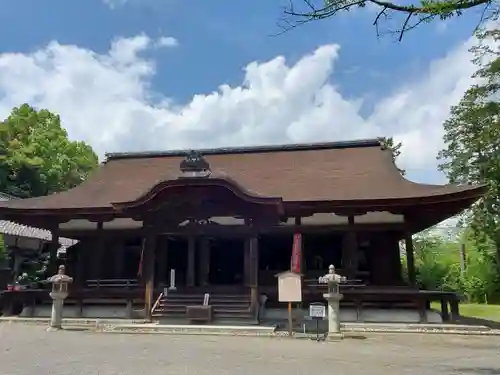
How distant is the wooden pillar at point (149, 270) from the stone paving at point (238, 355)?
7.35ft

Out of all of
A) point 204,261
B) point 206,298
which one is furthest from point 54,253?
point 206,298

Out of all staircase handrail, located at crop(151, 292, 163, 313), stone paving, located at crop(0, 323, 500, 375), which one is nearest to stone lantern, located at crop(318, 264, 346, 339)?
stone paving, located at crop(0, 323, 500, 375)

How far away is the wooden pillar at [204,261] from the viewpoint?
51.5 ft

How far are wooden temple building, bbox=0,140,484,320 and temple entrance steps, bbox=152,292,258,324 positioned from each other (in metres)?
0.04

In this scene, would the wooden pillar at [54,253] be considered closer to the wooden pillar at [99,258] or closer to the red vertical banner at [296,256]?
the wooden pillar at [99,258]

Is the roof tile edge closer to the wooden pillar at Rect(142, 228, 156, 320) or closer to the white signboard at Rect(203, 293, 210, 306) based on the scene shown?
the wooden pillar at Rect(142, 228, 156, 320)

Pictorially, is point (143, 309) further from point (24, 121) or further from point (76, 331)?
point (24, 121)

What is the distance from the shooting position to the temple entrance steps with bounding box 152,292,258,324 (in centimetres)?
1331

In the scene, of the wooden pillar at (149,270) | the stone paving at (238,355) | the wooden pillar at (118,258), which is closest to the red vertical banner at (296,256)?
the stone paving at (238,355)

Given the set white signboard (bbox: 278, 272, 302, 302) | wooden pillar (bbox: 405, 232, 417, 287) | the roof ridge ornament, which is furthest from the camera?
wooden pillar (bbox: 405, 232, 417, 287)

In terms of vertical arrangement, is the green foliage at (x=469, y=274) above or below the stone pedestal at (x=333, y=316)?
above

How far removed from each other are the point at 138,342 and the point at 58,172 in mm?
28443

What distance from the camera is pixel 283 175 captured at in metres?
18.0

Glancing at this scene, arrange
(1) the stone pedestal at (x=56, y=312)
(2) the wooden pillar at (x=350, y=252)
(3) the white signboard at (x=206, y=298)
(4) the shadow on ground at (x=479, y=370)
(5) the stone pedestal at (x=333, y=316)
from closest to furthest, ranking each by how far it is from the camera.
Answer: (4) the shadow on ground at (x=479, y=370) < (5) the stone pedestal at (x=333, y=316) < (1) the stone pedestal at (x=56, y=312) < (3) the white signboard at (x=206, y=298) < (2) the wooden pillar at (x=350, y=252)
